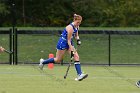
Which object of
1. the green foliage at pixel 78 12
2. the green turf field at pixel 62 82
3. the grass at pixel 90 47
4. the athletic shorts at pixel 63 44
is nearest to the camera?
the green turf field at pixel 62 82

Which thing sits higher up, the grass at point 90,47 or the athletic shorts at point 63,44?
the athletic shorts at point 63,44

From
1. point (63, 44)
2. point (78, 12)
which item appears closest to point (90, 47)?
point (63, 44)

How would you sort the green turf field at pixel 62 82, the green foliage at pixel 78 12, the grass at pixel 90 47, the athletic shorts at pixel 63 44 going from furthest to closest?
the green foliage at pixel 78 12, the grass at pixel 90 47, the athletic shorts at pixel 63 44, the green turf field at pixel 62 82

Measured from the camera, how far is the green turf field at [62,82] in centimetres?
1650

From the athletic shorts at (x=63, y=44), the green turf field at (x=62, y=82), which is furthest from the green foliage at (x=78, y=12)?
the athletic shorts at (x=63, y=44)

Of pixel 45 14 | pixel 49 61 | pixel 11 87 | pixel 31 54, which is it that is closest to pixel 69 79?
pixel 49 61

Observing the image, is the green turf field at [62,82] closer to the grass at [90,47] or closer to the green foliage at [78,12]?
the grass at [90,47]

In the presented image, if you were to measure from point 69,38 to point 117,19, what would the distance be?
35751 mm

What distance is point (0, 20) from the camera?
180ft

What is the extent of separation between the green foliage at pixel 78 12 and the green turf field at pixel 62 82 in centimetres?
3124

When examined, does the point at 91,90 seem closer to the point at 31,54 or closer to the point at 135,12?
the point at 31,54

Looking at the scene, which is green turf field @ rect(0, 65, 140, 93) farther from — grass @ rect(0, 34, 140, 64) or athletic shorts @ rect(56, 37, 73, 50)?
grass @ rect(0, 34, 140, 64)

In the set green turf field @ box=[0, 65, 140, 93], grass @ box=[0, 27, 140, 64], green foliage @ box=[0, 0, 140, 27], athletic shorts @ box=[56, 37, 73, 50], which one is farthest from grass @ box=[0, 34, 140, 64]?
green foliage @ box=[0, 0, 140, 27]

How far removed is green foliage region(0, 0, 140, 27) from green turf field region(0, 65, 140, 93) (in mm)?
31236
